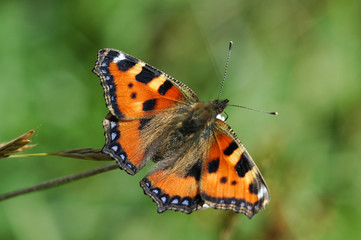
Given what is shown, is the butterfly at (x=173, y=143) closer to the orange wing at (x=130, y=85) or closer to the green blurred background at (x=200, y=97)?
the orange wing at (x=130, y=85)

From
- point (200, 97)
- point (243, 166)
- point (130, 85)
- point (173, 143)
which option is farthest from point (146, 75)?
point (200, 97)

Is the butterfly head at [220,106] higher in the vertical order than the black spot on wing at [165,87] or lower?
lower

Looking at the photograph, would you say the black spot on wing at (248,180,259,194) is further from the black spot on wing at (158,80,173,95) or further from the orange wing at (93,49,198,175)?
the black spot on wing at (158,80,173,95)

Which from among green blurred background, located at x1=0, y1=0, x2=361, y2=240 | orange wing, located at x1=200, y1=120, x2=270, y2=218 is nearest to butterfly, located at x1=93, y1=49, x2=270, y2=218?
orange wing, located at x1=200, y1=120, x2=270, y2=218

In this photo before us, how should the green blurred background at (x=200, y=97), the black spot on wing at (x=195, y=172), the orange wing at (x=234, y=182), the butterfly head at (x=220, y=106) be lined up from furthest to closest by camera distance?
the green blurred background at (x=200, y=97) < the butterfly head at (x=220, y=106) < the black spot on wing at (x=195, y=172) < the orange wing at (x=234, y=182)

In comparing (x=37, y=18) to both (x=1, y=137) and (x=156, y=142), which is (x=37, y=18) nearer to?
(x=1, y=137)

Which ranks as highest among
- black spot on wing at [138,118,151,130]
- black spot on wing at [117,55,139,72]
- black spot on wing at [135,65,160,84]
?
black spot on wing at [117,55,139,72]

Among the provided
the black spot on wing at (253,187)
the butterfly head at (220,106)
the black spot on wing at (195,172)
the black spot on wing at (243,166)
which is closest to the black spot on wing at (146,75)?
the butterfly head at (220,106)
